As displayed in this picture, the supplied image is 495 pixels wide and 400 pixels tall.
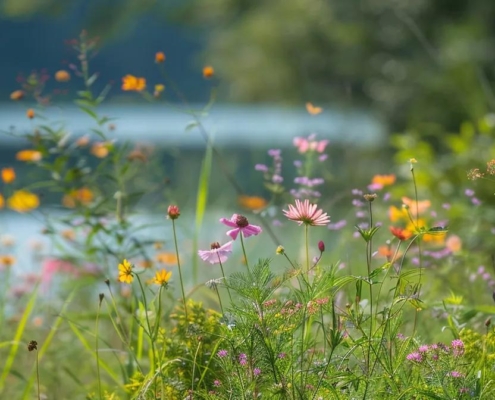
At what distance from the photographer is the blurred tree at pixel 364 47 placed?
7281mm

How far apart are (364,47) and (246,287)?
7.14 m

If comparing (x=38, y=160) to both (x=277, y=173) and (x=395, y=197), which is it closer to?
(x=277, y=173)

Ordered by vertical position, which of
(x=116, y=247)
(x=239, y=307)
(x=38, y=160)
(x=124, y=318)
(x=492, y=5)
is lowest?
(x=239, y=307)

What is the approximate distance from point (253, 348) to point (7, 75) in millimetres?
41447

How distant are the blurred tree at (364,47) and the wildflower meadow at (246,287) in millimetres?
3584

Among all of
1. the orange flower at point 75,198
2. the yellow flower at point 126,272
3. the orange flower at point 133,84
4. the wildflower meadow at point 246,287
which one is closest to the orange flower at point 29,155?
the wildflower meadow at point 246,287

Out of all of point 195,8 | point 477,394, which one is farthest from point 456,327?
point 195,8

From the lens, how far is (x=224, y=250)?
4.51 feet

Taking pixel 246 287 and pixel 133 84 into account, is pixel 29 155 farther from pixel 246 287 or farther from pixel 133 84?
pixel 246 287

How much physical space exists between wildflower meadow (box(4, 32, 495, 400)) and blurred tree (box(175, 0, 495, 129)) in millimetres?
3584

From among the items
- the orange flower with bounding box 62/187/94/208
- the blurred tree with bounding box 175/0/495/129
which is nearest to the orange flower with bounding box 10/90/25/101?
the orange flower with bounding box 62/187/94/208

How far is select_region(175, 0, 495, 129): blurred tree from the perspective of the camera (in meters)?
7.28

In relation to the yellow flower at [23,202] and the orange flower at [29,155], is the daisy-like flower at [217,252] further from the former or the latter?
the yellow flower at [23,202]

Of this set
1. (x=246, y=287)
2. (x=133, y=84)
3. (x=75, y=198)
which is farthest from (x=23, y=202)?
(x=246, y=287)
